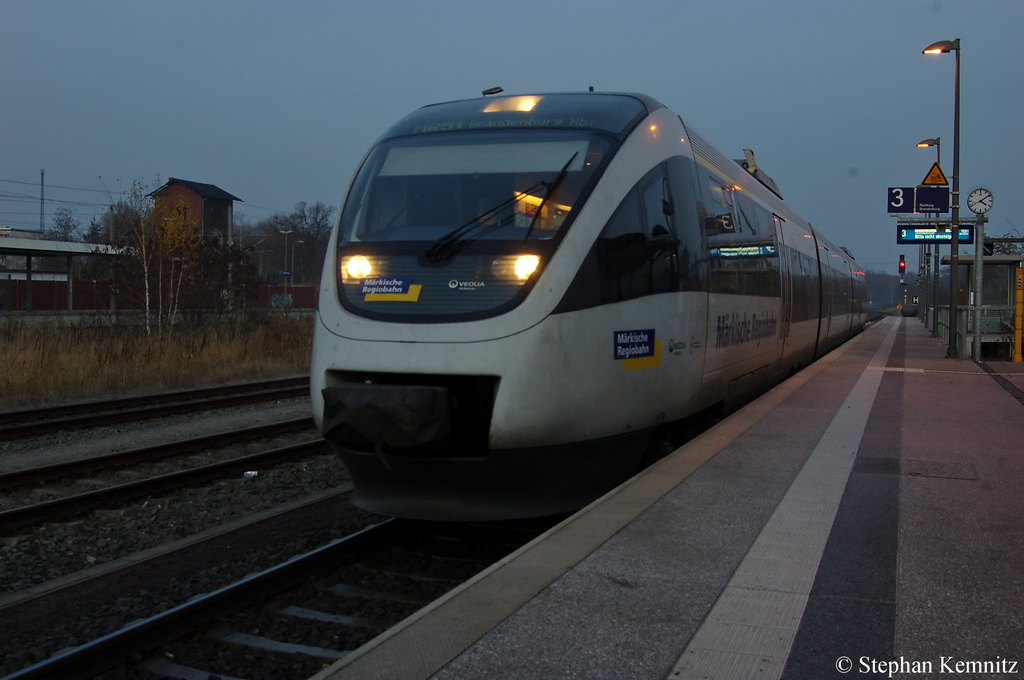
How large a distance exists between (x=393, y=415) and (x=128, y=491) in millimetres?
3595

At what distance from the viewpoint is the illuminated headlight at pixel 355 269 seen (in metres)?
5.95

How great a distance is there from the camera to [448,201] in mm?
6195

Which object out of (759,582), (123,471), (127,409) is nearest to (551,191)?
(759,582)

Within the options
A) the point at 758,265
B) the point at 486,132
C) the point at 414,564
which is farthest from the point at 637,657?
the point at 758,265

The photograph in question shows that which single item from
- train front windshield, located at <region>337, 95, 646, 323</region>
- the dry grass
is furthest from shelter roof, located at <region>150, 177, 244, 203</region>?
train front windshield, located at <region>337, 95, 646, 323</region>

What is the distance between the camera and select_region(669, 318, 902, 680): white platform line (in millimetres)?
3193

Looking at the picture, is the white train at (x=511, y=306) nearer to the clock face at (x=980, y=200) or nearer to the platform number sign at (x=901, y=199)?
the clock face at (x=980, y=200)

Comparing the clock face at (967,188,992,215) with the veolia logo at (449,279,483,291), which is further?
the clock face at (967,188,992,215)

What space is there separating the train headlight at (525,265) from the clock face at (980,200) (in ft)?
53.6

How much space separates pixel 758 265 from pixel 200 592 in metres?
7.30

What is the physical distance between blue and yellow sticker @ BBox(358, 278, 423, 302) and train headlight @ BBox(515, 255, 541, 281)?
0.64m

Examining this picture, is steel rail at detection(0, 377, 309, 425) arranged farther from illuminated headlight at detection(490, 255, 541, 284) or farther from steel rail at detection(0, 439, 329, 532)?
illuminated headlight at detection(490, 255, 541, 284)

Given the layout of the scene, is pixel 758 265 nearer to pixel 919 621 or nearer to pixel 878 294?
pixel 919 621

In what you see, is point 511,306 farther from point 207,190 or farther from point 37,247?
point 207,190
